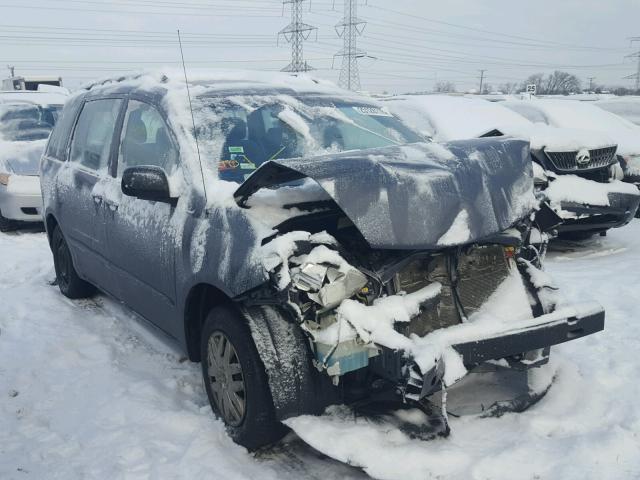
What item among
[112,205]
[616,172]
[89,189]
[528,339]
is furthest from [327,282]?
[616,172]

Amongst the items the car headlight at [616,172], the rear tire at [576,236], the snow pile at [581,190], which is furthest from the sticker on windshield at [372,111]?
the rear tire at [576,236]

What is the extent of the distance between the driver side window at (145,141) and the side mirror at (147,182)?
0.63 ft

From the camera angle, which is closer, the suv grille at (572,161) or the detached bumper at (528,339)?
the detached bumper at (528,339)

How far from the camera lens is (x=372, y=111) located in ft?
13.7

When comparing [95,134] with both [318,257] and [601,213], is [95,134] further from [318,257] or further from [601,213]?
[601,213]

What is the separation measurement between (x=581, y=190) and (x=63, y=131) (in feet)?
16.3

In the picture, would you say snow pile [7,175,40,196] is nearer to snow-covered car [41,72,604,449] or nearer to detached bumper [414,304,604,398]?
snow-covered car [41,72,604,449]

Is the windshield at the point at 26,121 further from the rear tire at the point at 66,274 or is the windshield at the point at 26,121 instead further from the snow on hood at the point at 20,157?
the rear tire at the point at 66,274

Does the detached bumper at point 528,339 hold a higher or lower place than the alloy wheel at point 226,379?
higher

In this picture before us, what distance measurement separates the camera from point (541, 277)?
10.2ft

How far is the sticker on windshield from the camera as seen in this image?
4082mm

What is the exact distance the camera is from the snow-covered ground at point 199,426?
2.61 m

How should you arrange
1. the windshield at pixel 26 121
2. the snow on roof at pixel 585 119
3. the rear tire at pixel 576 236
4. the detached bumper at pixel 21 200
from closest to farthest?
the rear tire at pixel 576 236 → the snow on roof at pixel 585 119 → the detached bumper at pixel 21 200 → the windshield at pixel 26 121

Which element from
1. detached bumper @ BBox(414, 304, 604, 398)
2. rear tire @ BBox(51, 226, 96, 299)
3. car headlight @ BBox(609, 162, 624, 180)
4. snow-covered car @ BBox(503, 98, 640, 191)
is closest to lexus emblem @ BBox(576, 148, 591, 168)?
car headlight @ BBox(609, 162, 624, 180)
